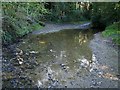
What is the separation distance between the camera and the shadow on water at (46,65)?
11625 mm

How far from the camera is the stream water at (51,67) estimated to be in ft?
37.6

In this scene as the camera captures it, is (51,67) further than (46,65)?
No

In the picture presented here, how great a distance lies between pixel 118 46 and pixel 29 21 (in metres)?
15.1

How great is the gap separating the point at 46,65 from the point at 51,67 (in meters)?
0.46

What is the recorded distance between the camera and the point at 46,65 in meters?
14.6

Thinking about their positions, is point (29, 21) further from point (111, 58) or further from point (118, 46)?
point (111, 58)

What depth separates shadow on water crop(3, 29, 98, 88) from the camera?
38.1 ft

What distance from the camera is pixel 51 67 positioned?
14.2 m

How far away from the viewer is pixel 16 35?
944 inches

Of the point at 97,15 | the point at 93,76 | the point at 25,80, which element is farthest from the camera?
the point at 97,15

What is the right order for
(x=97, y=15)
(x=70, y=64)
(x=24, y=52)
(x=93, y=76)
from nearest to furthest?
(x=93, y=76), (x=70, y=64), (x=24, y=52), (x=97, y=15)

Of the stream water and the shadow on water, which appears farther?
the shadow on water

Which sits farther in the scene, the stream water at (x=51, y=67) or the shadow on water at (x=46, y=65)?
the shadow on water at (x=46, y=65)

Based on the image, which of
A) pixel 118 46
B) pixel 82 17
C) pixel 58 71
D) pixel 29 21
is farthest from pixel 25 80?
pixel 82 17
